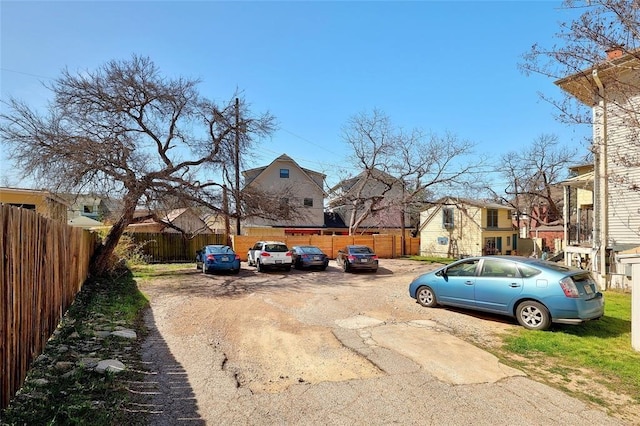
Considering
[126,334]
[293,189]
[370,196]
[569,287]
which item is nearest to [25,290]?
[126,334]

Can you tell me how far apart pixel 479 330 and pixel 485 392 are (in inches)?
133

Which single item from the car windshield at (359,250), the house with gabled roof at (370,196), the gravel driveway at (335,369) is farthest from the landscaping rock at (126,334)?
the house with gabled roof at (370,196)

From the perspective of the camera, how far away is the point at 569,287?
7250mm

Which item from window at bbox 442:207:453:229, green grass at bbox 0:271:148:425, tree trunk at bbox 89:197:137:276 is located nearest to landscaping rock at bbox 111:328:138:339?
green grass at bbox 0:271:148:425

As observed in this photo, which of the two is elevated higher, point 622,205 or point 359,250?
point 622,205

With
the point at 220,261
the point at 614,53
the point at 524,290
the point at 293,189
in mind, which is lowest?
the point at 220,261

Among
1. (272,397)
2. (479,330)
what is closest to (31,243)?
(272,397)

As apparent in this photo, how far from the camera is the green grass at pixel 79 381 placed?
11.7 feet

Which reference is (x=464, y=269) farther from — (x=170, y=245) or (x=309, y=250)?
(x=170, y=245)

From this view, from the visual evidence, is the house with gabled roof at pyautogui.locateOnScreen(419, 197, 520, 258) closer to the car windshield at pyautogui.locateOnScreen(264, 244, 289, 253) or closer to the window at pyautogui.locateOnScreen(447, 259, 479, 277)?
the car windshield at pyautogui.locateOnScreen(264, 244, 289, 253)

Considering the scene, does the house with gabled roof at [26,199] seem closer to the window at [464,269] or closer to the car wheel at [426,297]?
the car wheel at [426,297]

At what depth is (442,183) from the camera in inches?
1163

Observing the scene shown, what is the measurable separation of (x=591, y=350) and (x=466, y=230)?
26644mm

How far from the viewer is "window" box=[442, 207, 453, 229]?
32.8 meters
